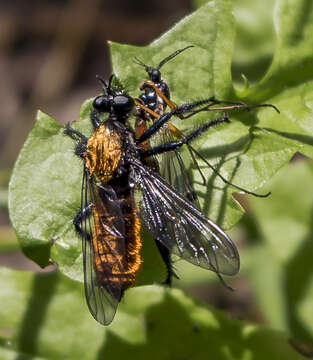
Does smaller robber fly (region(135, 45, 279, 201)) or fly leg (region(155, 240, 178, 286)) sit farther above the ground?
smaller robber fly (region(135, 45, 279, 201))

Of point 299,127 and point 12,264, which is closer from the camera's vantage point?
point 299,127

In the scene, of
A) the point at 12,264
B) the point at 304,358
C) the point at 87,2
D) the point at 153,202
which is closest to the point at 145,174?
the point at 153,202

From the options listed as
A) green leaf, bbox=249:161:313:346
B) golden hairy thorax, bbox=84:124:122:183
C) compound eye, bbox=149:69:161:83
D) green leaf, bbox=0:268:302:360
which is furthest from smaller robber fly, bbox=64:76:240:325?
green leaf, bbox=249:161:313:346

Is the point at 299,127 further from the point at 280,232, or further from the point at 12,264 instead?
the point at 12,264

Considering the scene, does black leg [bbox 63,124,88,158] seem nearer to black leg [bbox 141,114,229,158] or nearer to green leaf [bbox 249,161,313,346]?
black leg [bbox 141,114,229,158]

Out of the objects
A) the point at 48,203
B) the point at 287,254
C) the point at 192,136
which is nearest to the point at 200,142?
the point at 192,136

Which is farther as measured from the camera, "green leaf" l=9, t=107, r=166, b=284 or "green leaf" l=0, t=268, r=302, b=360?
"green leaf" l=0, t=268, r=302, b=360

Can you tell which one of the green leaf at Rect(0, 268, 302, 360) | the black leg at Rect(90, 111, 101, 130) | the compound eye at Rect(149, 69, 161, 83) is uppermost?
the compound eye at Rect(149, 69, 161, 83)
